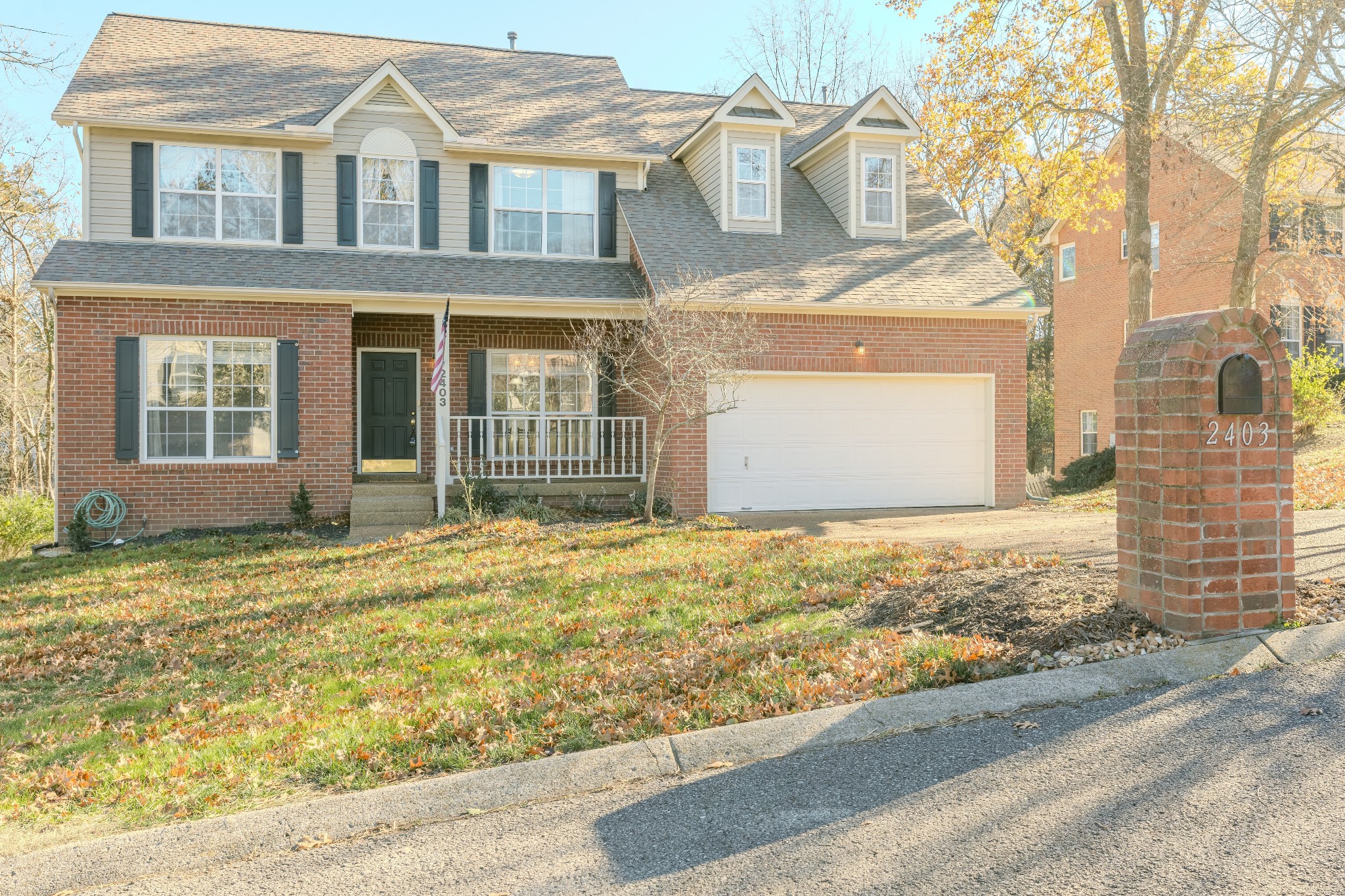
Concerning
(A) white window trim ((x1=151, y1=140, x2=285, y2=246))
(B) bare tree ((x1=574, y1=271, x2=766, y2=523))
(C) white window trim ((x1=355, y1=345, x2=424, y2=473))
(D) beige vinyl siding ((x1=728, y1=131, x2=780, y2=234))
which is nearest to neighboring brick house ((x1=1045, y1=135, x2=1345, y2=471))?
(D) beige vinyl siding ((x1=728, y1=131, x2=780, y2=234))

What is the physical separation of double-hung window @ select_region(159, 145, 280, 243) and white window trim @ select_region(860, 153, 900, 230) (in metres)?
9.16

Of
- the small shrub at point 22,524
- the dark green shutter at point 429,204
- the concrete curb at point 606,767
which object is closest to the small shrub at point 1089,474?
the dark green shutter at point 429,204

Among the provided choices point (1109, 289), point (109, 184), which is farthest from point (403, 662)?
point (1109, 289)

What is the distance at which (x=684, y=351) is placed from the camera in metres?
13.2

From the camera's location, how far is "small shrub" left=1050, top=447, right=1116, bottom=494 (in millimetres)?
17688

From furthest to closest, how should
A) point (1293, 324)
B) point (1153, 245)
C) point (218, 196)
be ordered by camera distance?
point (1153, 245)
point (1293, 324)
point (218, 196)

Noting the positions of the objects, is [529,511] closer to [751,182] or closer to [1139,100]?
[751,182]

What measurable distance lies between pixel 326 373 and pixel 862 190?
8988 millimetres

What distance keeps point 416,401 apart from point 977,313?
29.0 ft

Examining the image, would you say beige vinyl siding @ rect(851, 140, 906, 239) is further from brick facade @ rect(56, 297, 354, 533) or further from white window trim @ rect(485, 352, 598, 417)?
brick facade @ rect(56, 297, 354, 533)

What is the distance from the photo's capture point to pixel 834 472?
14.6 meters

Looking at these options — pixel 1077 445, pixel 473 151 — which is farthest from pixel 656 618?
pixel 1077 445

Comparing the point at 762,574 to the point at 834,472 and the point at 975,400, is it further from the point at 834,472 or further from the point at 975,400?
the point at 975,400

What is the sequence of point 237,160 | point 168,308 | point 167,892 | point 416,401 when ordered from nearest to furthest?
point 167,892, point 168,308, point 237,160, point 416,401
